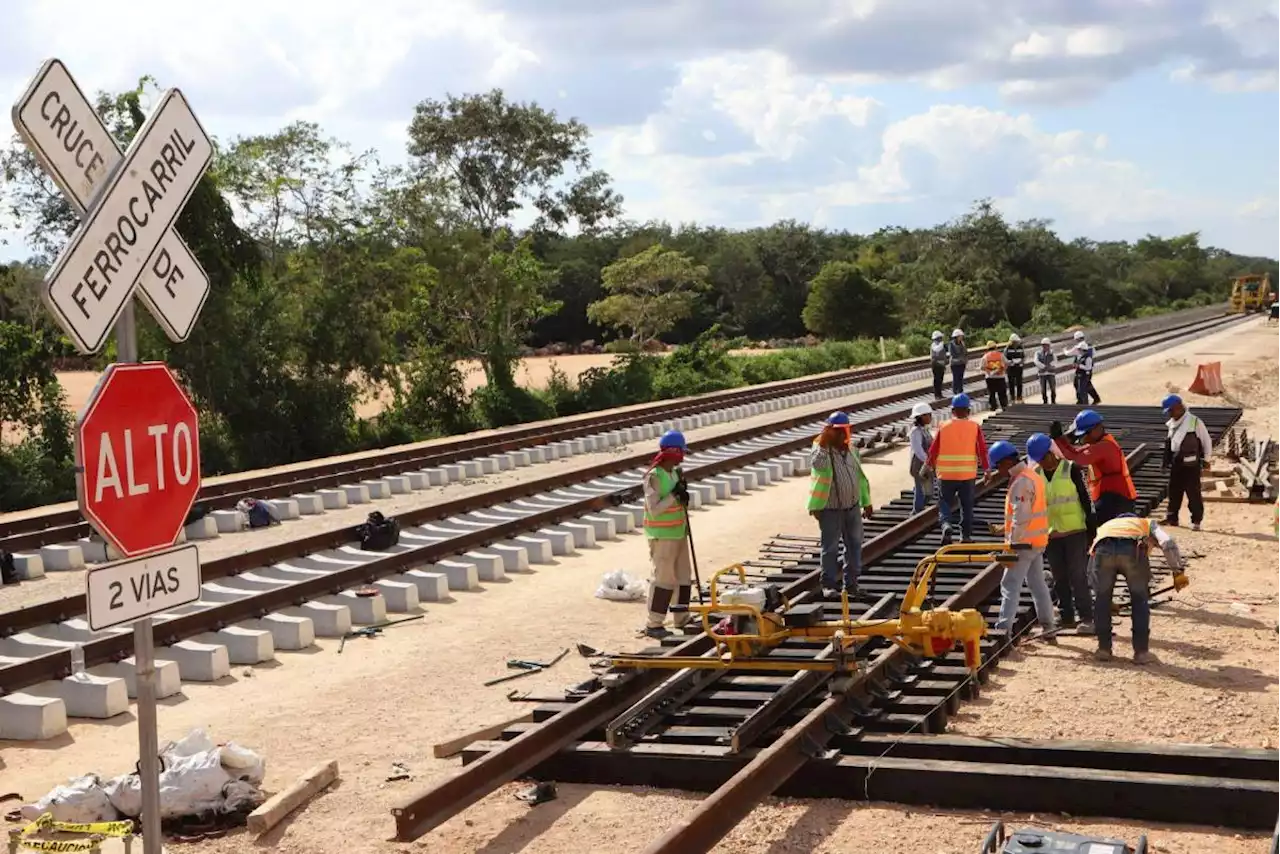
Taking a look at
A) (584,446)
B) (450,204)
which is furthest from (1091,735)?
(450,204)

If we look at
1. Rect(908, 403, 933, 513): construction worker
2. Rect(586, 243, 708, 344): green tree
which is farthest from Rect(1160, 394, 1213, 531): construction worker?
Rect(586, 243, 708, 344): green tree

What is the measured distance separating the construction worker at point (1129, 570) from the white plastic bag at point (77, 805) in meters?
6.86

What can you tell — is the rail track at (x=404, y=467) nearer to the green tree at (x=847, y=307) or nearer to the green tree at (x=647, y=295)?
the green tree at (x=647, y=295)

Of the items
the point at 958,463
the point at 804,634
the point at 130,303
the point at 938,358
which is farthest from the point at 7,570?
the point at 938,358

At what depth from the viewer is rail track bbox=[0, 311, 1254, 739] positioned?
911 centimetres

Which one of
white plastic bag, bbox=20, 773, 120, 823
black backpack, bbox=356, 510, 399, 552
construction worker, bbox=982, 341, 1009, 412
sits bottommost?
white plastic bag, bbox=20, 773, 120, 823

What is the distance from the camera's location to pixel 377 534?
14.0 meters

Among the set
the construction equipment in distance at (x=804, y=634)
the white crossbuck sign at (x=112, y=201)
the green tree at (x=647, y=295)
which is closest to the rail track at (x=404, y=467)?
the construction equipment in distance at (x=804, y=634)

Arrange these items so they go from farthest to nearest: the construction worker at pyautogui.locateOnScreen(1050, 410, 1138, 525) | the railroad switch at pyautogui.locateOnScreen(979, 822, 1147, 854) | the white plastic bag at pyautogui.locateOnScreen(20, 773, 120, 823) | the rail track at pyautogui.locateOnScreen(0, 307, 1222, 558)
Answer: the rail track at pyautogui.locateOnScreen(0, 307, 1222, 558) → the construction worker at pyautogui.locateOnScreen(1050, 410, 1138, 525) → the white plastic bag at pyautogui.locateOnScreen(20, 773, 120, 823) → the railroad switch at pyautogui.locateOnScreen(979, 822, 1147, 854)

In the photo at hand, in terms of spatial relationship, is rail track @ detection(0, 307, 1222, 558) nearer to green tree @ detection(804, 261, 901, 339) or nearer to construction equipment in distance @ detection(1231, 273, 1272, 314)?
green tree @ detection(804, 261, 901, 339)

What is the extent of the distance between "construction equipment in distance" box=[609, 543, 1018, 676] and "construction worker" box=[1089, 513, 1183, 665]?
1134mm

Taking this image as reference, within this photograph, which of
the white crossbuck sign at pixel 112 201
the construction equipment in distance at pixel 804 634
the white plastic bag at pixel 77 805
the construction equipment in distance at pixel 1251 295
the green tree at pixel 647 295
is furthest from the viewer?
the construction equipment in distance at pixel 1251 295

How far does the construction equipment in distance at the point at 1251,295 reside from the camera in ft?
286

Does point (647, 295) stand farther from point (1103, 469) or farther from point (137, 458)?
point (137, 458)
